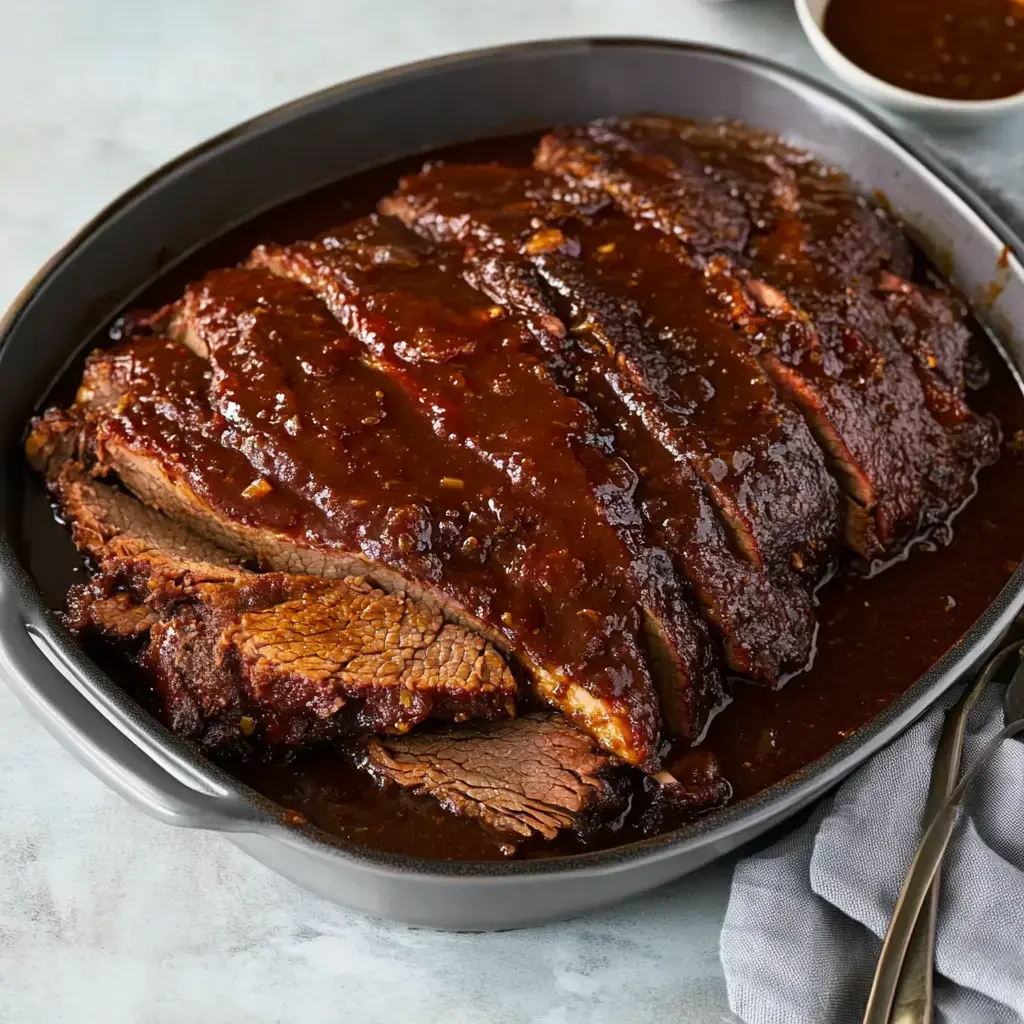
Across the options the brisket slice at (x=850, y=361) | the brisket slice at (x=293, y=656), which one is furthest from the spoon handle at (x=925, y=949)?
the brisket slice at (x=293, y=656)

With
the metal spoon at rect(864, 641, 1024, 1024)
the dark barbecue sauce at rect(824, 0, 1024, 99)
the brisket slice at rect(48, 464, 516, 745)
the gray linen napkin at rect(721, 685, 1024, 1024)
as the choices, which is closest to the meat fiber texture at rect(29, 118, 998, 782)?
the brisket slice at rect(48, 464, 516, 745)

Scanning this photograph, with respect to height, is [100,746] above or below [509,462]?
below

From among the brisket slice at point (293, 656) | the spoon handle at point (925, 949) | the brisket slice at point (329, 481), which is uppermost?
the brisket slice at point (329, 481)

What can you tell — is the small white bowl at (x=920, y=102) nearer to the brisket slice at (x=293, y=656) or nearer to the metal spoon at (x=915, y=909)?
the metal spoon at (x=915, y=909)

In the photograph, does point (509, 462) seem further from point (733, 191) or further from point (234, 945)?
point (733, 191)

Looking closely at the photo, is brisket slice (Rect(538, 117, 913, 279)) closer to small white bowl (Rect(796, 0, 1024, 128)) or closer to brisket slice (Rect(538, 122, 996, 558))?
brisket slice (Rect(538, 122, 996, 558))

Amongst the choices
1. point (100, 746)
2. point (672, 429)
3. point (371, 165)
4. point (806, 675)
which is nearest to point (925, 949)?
point (806, 675)
